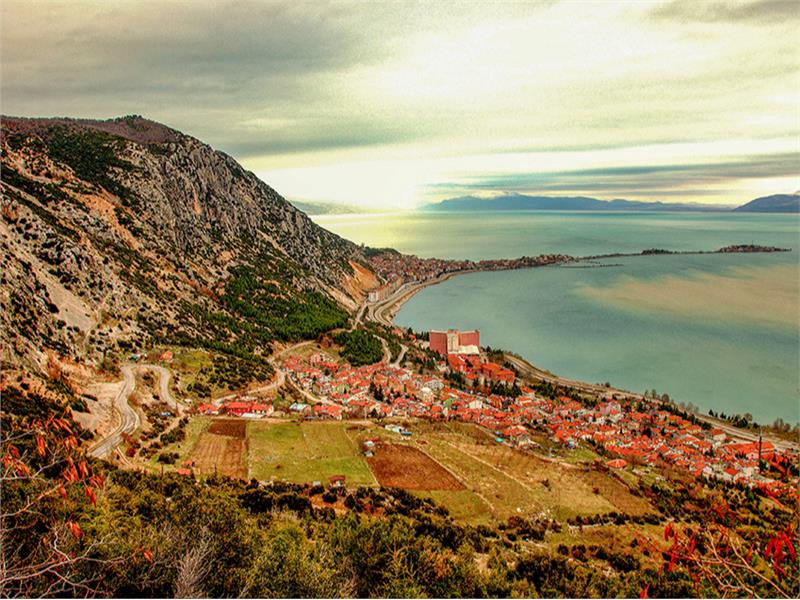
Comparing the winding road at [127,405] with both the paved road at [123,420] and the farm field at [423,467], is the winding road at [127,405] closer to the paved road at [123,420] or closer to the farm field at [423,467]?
the paved road at [123,420]

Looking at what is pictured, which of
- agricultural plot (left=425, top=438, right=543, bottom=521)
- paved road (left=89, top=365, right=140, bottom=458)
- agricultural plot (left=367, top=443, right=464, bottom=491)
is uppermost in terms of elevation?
paved road (left=89, top=365, right=140, bottom=458)

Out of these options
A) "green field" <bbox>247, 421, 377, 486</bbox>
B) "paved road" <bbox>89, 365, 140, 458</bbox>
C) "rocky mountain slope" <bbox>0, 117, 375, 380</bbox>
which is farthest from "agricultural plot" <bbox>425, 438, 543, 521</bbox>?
"rocky mountain slope" <bbox>0, 117, 375, 380</bbox>

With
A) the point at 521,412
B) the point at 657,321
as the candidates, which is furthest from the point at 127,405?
the point at 657,321

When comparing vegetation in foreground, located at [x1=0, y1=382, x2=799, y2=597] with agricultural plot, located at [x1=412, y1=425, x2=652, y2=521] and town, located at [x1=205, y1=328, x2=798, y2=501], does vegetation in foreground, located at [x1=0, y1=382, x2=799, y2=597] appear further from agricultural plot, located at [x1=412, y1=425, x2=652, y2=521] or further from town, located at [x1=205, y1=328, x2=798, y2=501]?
town, located at [x1=205, y1=328, x2=798, y2=501]

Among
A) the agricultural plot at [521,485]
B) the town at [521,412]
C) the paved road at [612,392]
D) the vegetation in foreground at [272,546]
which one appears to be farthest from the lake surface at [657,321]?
the vegetation in foreground at [272,546]

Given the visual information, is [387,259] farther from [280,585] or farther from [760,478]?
[280,585]

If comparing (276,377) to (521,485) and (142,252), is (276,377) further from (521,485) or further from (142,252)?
(521,485)
